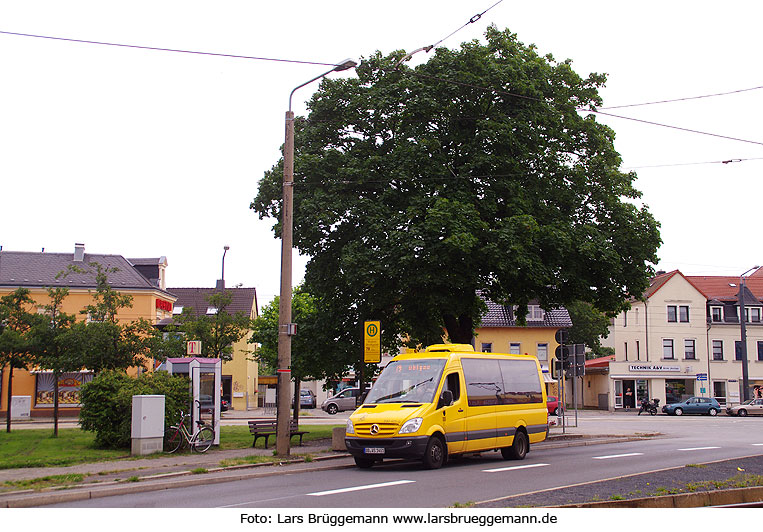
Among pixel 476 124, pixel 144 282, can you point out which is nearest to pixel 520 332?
pixel 144 282

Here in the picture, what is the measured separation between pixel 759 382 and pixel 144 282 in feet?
170

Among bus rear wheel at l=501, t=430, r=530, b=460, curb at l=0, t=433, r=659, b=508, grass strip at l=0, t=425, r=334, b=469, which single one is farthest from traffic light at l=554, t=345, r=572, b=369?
curb at l=0, t=433, r=659, b=508

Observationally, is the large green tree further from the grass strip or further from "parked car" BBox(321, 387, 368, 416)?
"parked car" BBox(321, 387, 368, 416)

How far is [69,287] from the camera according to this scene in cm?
4803

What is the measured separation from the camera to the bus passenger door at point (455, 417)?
16203 millimetres

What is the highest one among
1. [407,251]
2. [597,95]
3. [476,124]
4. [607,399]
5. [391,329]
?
[597,95]

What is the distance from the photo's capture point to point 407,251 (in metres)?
20.6

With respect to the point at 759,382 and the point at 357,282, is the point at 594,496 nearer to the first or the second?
the point at 357,282

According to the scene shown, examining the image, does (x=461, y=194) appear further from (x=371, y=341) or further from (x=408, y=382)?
(x=408, y=382)

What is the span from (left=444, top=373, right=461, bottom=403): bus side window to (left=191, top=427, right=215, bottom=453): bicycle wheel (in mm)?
6762

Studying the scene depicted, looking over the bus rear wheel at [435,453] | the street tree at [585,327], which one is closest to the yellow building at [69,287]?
the bus rear wheel at [435,453]

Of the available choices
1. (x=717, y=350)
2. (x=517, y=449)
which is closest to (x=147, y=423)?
(x=517, y=449)

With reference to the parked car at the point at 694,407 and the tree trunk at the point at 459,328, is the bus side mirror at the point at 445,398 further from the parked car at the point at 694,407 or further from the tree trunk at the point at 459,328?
the parked car at the point at 694,407

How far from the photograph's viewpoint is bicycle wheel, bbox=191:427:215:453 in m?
19.2
